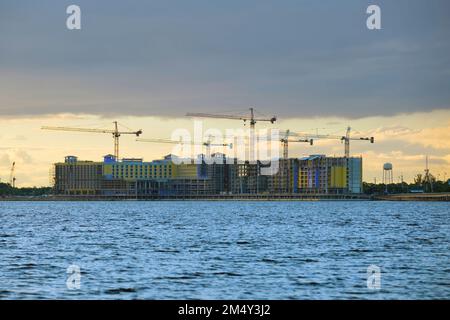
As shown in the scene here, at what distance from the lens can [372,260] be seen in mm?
52500

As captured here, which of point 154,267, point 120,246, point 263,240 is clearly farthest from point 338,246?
point 154,267

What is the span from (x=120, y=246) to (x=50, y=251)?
17.7ft

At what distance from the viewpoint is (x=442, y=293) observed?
37.2 metres


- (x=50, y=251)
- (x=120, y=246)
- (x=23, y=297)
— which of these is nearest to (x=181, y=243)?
(x=120, y=246)

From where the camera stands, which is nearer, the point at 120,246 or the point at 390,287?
the point at 390,287

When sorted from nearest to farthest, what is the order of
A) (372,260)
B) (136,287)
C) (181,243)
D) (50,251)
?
1. (136,287)
2. (372,260)
3. (50,251)
4. (181,243)

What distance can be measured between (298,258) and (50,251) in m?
17.6

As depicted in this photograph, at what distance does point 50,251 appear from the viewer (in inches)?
2343

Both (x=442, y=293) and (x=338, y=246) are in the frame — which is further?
(x=338, y=246)
